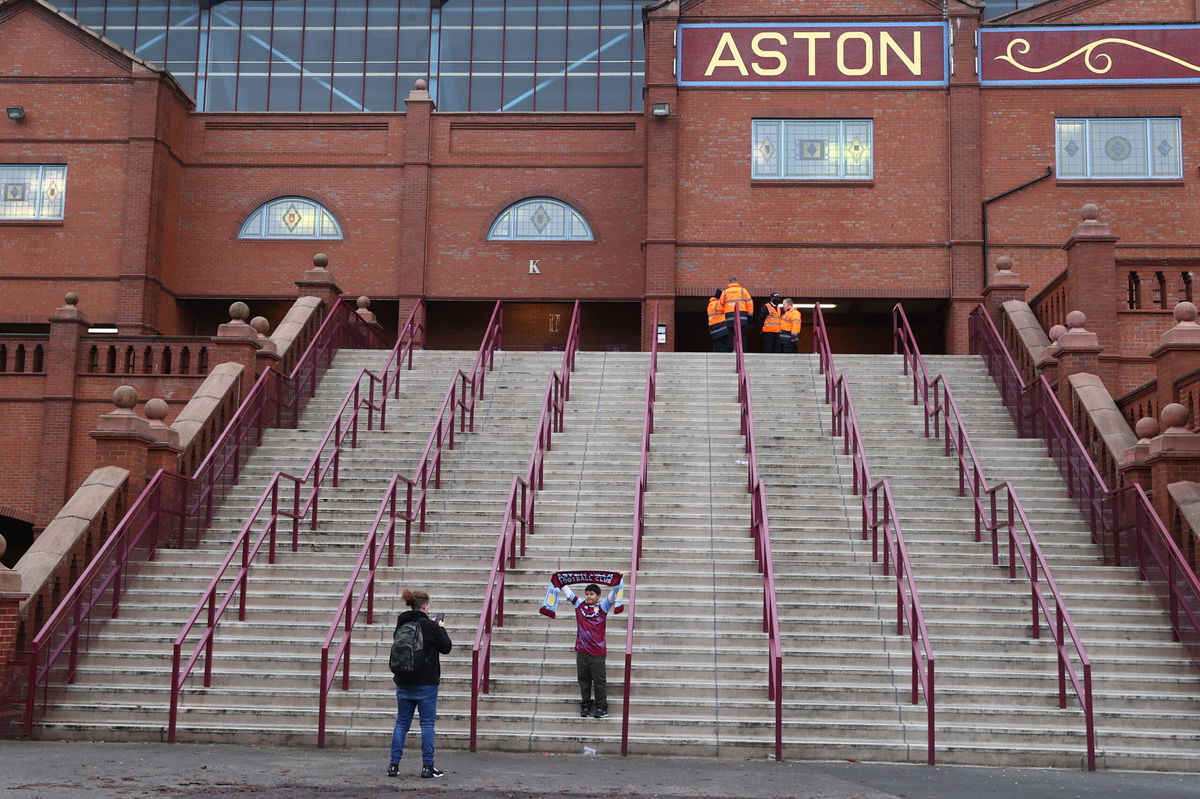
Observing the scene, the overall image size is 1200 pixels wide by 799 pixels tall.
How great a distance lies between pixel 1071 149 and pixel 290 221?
1535 centimetres

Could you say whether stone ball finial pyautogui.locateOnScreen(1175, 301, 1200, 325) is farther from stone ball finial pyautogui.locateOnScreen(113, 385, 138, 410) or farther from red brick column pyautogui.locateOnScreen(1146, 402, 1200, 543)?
stone ball finial pyautogui.locateOnScreen(113, 385, 138, 410)

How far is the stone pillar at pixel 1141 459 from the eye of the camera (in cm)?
1404

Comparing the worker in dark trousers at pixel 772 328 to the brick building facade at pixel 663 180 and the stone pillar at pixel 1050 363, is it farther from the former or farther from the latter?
the stone pillar at pixel 1050 363

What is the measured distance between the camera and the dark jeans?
11.0 meters

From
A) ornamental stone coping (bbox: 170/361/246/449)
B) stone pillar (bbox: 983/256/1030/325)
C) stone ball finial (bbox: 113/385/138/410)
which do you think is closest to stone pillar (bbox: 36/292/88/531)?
ornamental stone coping (bbox: 170/361/246/449)

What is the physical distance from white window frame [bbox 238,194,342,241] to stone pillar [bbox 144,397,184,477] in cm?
1338

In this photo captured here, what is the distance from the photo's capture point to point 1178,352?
1459 centimetres

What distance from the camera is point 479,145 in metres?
28.3

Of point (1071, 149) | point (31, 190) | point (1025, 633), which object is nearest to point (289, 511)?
point (1025, 633)

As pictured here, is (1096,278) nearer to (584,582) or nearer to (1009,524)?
(1009,524)

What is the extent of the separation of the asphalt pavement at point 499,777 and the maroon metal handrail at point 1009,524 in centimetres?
82

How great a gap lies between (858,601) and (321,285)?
11.5m

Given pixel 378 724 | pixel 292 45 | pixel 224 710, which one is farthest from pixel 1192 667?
pixel 292 45

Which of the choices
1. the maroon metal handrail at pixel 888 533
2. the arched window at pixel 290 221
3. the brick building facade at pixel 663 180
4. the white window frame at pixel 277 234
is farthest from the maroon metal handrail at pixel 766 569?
the arched window at pixel 290 221
